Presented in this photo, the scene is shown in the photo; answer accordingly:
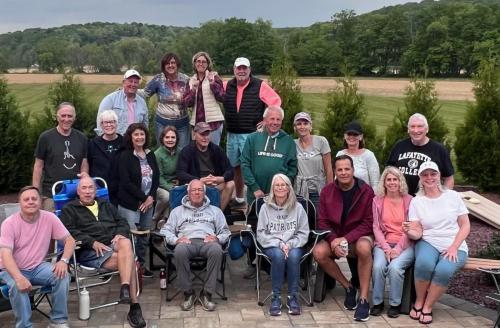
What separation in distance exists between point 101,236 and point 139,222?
77cm

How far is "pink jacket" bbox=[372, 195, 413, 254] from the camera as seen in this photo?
15.8 ft

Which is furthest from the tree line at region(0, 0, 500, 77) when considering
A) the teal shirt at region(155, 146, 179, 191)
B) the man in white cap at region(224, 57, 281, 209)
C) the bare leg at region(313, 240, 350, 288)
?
the bare leg at region(313, 240, 350, 288)

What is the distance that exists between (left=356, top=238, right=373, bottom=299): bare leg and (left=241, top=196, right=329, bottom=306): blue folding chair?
319 millimetres

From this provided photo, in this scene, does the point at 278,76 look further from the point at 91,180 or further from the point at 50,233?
the point at 50,233

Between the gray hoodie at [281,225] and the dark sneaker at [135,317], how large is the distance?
1209 mm

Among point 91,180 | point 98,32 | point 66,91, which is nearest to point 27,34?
point 98,32

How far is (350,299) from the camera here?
4.88 meters

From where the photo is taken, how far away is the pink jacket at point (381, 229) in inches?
190

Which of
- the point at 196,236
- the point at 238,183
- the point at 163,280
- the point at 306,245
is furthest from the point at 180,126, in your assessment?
the point at 306,245

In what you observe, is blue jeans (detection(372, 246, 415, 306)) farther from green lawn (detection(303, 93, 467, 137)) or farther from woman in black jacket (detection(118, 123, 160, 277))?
green lawn (detection(303, 93, 467, 137))

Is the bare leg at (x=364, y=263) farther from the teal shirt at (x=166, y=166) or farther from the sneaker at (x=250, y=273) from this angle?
the teal shirt at (x=166, y=166)

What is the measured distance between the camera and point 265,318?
4594 mm

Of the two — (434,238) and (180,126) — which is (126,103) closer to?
(180,126)

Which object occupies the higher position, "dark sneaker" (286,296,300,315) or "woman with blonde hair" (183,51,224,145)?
"woman with blonde hair" (183,51,224,145)
